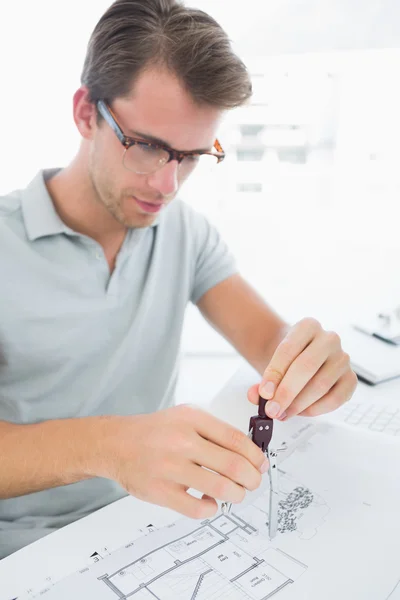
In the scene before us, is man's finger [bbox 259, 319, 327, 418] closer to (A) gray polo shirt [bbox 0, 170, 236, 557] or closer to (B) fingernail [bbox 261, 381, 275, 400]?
(B) fingernail [bbox 261, 381, 275, 400]

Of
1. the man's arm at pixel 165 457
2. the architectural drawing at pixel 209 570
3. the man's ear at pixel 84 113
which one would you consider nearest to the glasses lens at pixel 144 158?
the man's ear at pixel 84 113

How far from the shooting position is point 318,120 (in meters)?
1.73

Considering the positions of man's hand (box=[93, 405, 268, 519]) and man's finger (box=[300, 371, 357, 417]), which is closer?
man's hand (box=[93, 405, 268, 519])

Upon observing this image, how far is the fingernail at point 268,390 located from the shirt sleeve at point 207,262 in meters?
0.52

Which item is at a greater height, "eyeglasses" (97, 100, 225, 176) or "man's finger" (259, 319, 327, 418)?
"eyeglasses" (97, 100, 225, 176)

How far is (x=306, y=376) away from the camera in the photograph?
0.77 metres

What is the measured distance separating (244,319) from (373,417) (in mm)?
339

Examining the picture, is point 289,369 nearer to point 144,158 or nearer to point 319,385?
point 319,385

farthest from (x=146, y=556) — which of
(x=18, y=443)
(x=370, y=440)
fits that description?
(x=370, y=440)

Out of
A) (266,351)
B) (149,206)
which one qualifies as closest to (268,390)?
(266,351)

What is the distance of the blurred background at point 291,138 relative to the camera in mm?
1563

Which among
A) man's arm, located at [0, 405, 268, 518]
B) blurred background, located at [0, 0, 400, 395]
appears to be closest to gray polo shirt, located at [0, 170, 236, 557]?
man's arm, located at [0, 405, 268, 518]

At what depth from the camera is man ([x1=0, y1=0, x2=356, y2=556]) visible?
815 millimetres

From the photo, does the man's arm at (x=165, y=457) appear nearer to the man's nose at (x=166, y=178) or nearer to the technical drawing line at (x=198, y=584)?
the technical drawing line at (x=198, y=584)
